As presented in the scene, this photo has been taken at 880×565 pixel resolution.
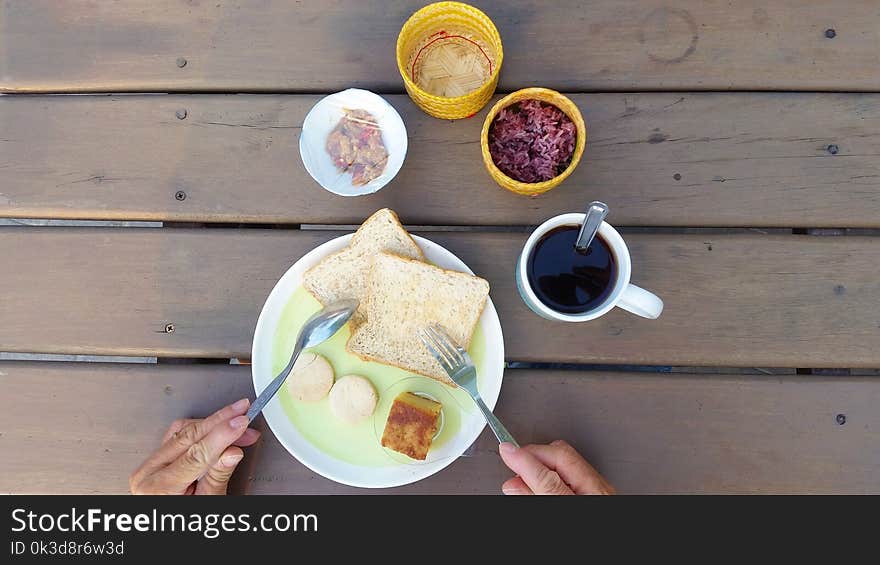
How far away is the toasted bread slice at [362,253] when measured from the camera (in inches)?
37.7

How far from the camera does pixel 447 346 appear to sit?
94cm

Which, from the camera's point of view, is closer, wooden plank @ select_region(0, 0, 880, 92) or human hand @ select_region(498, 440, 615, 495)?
human hand @ select_region(498, 440, 615, 495)

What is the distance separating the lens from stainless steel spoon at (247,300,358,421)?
3.00 feet

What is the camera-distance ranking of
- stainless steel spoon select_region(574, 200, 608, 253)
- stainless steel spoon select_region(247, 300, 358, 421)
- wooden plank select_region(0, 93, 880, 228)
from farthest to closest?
wooden plank select_region(0, 93, 880, 228) → stainless steel spoon select_region(247, 300, 358, 421) → stainless steel spoon select_region(574, 200, 608, 253)

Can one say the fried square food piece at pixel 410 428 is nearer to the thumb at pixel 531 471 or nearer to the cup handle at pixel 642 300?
the thumb at pixel 531 471

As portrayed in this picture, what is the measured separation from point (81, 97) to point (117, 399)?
0.53m

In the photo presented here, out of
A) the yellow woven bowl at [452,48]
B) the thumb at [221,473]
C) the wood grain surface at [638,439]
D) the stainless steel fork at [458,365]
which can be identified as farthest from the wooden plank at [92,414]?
the yellow woven bowl at [452,48]

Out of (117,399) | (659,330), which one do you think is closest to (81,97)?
(117,399)

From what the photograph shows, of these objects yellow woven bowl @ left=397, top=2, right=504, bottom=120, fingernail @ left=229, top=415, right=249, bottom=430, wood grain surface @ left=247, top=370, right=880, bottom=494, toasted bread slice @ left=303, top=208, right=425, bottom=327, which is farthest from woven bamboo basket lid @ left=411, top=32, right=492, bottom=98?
fingernail @ left=229, top=415, right=249, bottom=430

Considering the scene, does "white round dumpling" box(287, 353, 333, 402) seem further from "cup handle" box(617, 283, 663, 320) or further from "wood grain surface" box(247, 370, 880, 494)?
"cup handle" box(617, 283, 663, 320)

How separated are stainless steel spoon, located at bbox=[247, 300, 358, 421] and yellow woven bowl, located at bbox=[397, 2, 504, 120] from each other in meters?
0.34

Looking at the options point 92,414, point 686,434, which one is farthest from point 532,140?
point 92,414

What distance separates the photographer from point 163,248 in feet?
3.44

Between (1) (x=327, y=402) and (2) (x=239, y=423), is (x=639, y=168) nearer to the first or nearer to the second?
(1) (x=327, y=402)
